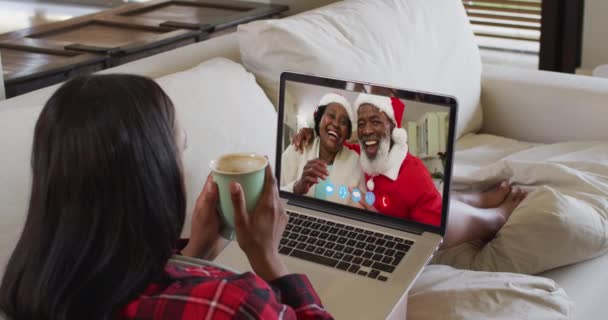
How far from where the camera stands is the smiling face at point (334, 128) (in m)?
1.41

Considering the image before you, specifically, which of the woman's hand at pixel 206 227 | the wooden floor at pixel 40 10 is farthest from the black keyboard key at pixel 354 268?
the wooden floor at pixel 40 10

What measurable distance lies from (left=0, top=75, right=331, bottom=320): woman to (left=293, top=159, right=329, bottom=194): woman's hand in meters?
0.53

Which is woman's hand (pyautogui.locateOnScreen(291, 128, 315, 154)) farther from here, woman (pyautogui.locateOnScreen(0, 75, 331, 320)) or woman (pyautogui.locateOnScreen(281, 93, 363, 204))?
woman (pyautogui.locateOnScreen(0, 75, 331, 320))

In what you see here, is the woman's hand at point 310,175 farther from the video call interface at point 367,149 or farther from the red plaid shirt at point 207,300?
the red plaid shirt at point 207,300

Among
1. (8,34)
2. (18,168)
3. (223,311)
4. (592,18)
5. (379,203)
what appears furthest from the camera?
(592,18)

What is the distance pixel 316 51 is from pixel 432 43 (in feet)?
1.58

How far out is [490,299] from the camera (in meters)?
1.39

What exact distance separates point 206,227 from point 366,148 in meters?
0.36

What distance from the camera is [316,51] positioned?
1.83 m

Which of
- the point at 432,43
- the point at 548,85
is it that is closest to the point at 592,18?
the point at 548,85

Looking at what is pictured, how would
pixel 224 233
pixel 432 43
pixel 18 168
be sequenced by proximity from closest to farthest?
pixel 224 233, pixel 18 168, pixel 432 43

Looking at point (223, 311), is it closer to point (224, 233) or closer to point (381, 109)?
point (224, 233)

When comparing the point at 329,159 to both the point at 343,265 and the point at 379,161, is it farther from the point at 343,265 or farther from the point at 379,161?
the point at 343,265

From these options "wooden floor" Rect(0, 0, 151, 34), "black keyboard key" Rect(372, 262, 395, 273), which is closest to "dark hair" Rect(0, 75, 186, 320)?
"black keyboard key" Rect(372, 262, 395, 273)
